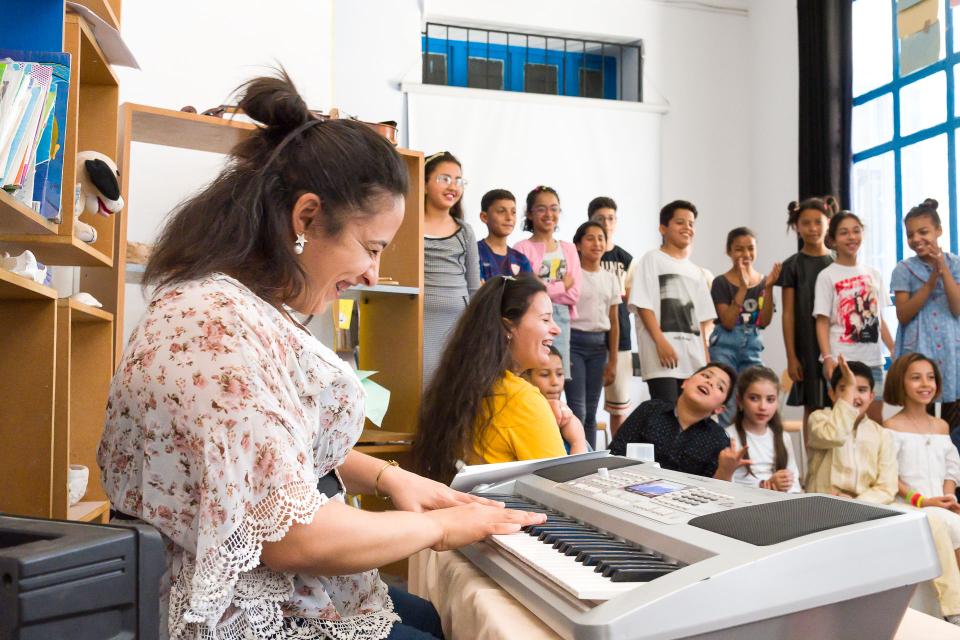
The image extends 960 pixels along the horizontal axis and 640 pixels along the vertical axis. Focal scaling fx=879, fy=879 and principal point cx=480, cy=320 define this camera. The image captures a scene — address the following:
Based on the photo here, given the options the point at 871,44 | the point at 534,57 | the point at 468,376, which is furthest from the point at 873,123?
the point at 468,376

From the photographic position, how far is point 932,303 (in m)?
4.07

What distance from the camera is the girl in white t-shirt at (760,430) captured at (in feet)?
10.7

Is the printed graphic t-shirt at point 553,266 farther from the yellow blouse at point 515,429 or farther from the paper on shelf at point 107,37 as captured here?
the paper on shelf at point 107,37

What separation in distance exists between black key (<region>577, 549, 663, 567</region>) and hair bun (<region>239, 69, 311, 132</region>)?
65cm

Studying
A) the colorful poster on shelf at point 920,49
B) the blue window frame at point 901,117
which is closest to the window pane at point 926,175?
the blue window frame at point 901,117

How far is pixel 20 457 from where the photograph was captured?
1471 millimetres

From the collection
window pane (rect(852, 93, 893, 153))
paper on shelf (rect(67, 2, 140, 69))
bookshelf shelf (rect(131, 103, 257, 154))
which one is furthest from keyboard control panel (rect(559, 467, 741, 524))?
window pane (rect(852, 93, 893, 153))

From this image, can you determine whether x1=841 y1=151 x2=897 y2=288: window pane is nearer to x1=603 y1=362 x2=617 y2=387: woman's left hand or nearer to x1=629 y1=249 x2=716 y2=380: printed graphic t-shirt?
x1=629 y1=249 x2=716 y2=380: printed graphic t-shirt

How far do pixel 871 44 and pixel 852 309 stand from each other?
2.95 m

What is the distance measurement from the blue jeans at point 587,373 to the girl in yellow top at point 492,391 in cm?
139

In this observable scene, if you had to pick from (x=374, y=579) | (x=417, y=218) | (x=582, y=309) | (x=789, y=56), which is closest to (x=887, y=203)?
(x=789, y=56)

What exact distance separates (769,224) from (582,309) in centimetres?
336

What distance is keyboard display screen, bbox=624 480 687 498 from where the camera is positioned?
1.21m

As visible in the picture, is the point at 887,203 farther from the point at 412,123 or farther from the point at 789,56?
the point at 412,123
